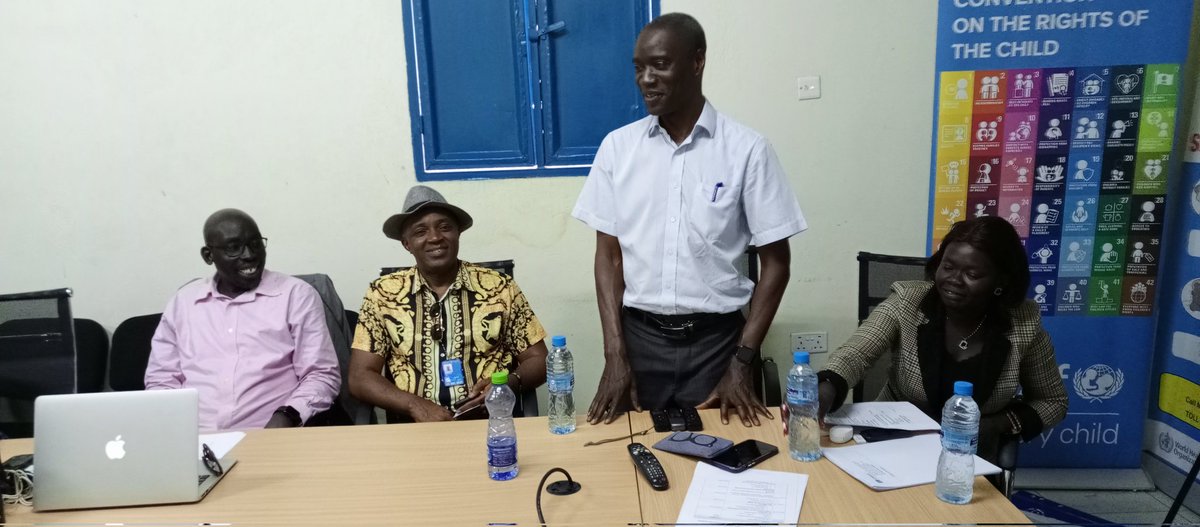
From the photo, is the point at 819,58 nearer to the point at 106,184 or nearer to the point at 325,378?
the point at 325,378

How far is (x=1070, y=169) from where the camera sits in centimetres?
270

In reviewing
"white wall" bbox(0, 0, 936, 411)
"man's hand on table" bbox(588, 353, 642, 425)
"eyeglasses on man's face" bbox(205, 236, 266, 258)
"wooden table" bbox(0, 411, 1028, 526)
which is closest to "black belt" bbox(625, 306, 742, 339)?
"man's hand on table" bbox(588, 353, 642, 425)

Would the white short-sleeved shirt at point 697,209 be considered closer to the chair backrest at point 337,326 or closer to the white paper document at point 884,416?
the white paper document at point 884,416

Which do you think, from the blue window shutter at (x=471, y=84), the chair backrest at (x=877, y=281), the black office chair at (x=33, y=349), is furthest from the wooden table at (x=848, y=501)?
the black office chair at (x=33, y=349)

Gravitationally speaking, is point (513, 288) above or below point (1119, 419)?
above

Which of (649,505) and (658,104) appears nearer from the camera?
(649,505)

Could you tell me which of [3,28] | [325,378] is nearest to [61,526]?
[325,378]

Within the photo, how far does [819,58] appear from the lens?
9.36 feet

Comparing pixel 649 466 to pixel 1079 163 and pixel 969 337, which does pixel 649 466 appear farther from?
pixel 1079 163

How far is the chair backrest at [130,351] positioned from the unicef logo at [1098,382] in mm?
3633

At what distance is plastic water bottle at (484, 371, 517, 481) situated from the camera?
1.49m

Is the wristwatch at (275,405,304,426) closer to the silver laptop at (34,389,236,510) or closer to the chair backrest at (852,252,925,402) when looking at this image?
the silver laptop at (34,389,236,510)

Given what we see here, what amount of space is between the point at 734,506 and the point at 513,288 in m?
1.17

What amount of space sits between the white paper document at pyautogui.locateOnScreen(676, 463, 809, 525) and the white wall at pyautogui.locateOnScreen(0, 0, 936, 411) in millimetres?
1682
